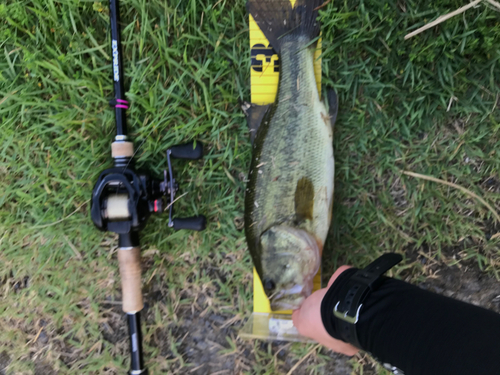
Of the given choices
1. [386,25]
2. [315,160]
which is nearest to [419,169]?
[315,160]

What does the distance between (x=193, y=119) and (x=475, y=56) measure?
5.20 ft

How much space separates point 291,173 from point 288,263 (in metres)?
0.48

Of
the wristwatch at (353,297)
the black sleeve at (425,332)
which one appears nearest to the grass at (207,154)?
the wristwatch at (353,297)

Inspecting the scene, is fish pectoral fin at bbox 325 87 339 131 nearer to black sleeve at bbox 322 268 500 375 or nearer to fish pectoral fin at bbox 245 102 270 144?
fish pectoral fin at bbox 245 102 270 144

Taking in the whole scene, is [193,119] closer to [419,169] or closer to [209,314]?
[209,314]

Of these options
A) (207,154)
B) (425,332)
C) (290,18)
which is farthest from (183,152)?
(425,332)

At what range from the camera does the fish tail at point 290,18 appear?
1813 mm

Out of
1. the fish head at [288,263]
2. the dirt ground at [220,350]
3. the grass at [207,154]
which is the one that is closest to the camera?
the fish head at [288,263]

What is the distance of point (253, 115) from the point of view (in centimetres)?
188

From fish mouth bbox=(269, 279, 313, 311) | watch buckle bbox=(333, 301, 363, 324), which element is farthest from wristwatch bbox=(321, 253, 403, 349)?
fish mouth bbox=(269, 279, 313, 311)

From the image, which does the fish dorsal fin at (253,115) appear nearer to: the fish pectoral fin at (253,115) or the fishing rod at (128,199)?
the fish pectoral fin at (253,115)

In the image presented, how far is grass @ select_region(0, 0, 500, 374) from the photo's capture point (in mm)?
1845

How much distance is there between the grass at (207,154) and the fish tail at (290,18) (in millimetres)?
68

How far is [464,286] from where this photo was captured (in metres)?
1.94
